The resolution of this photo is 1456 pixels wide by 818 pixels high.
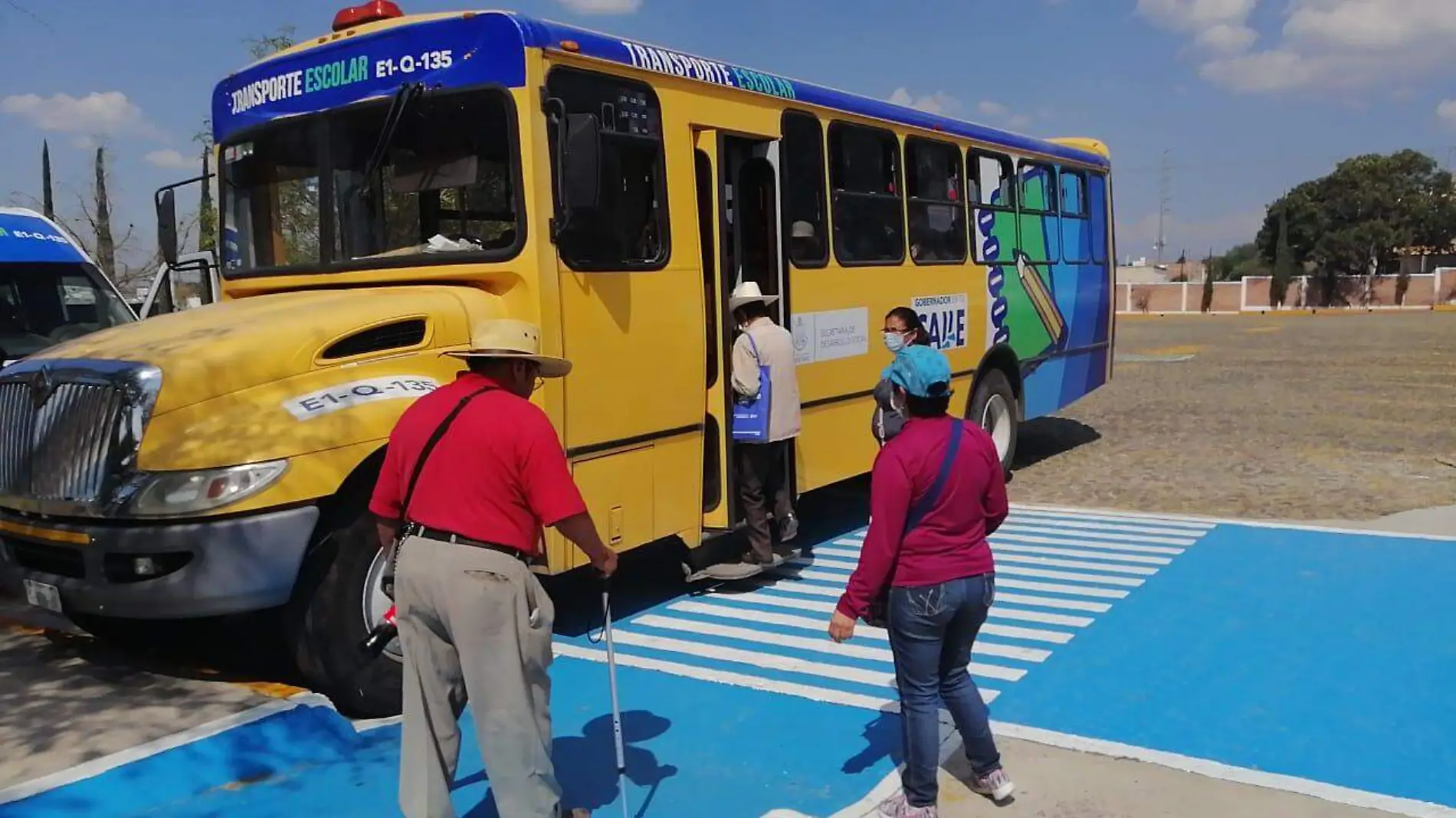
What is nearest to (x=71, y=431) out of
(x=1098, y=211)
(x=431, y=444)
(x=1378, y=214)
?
(x=431, y=444)

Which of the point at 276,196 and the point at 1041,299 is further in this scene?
the point at 1041,299

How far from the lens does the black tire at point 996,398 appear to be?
33.7 feet

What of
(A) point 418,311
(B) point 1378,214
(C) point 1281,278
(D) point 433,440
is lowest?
(D) point 433,440

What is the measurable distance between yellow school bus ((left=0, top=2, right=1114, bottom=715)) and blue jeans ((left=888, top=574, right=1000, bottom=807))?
2214mm

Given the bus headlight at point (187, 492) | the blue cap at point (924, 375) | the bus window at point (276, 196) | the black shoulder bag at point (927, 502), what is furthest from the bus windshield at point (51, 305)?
the black shoulder bag at point (927, 502)

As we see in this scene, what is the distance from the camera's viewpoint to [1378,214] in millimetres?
66750

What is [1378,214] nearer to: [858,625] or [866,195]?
[866,195]

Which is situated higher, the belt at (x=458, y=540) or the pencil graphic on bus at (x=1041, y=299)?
the pencil graphic on bus at (x=1041, y=299)

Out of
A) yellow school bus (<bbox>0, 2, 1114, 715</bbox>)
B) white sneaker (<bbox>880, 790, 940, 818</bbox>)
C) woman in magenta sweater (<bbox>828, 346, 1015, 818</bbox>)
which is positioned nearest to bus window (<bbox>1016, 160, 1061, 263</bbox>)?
yellow school bus (<bbox>0, 2, 1114, 715</bbox>)

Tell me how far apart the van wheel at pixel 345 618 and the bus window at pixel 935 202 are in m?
5.43

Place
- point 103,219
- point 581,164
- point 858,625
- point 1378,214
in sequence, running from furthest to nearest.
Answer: point 1378,214 → point 103,219 → point 858,625 → point 581,164

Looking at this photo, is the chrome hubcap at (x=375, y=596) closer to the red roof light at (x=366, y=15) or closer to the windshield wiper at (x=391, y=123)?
the windshield wiper at (x=391, y=123)

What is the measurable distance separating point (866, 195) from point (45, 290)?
7457mm

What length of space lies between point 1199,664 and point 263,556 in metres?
4.44
